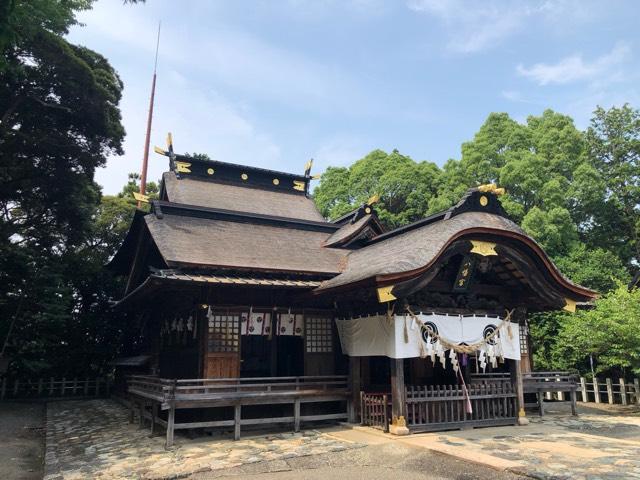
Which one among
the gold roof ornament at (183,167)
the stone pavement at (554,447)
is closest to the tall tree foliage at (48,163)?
the gold roof ornament at (183,167)

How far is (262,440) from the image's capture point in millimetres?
11195

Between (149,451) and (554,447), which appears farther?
(149,451)

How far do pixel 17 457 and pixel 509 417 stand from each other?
12.4 meters

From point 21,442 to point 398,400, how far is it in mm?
10257

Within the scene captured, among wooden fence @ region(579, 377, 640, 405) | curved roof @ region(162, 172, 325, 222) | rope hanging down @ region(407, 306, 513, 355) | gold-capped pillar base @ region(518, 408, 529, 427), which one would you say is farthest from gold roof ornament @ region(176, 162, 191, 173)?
wooden fence @ region(579, 377, 640, 405)

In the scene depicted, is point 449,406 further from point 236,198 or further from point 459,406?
point 236,198

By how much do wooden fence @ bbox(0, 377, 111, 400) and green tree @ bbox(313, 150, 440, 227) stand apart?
19846 mm

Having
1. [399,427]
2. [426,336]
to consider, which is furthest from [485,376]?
[399,427]

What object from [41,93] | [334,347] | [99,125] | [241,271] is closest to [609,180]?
[334,347]

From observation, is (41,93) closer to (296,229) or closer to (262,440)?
(296,229)

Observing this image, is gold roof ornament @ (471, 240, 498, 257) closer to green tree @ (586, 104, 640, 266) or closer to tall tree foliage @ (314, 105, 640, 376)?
tall tree foliage @ (314, 105, 640, 376)

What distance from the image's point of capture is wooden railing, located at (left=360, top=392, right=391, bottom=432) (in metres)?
11.5

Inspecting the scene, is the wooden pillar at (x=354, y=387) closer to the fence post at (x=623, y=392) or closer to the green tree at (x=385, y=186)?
the fence post at (x=623, y=392)

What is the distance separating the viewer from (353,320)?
13.1 meters
